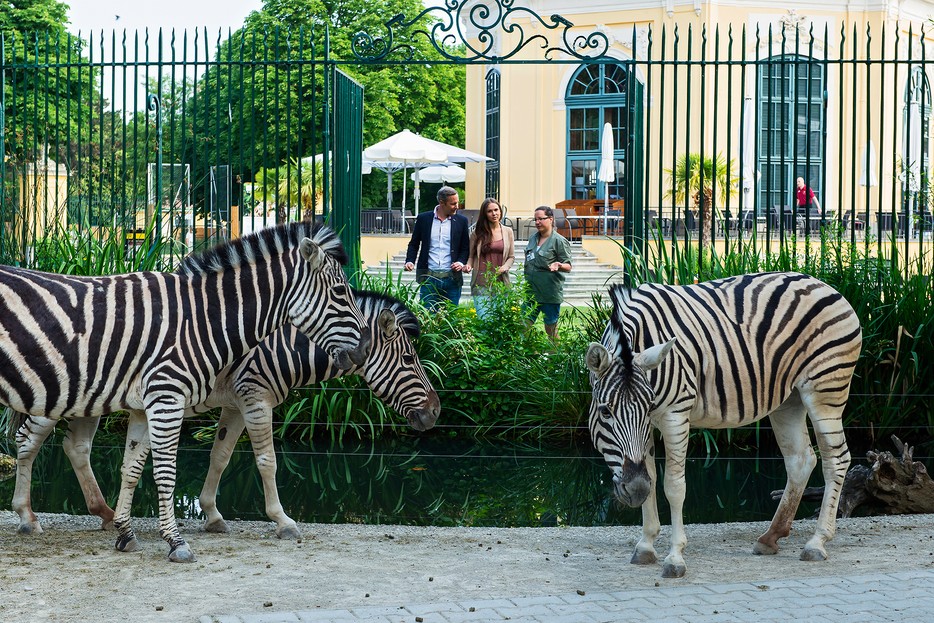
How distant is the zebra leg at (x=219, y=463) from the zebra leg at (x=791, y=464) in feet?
9.59

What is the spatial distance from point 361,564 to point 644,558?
1.41 meters

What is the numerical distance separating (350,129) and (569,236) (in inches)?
434

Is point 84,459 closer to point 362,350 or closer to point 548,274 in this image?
point 362,350

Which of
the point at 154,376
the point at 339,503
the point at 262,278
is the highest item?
the point at 262,278

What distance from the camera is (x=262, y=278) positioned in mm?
5828

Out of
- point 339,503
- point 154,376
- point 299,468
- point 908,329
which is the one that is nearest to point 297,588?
point 154,376

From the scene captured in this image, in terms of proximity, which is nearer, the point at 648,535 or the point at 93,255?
Result: the point at 648,535

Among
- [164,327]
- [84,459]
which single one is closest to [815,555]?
[164,327]

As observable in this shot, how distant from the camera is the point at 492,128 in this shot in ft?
93.4

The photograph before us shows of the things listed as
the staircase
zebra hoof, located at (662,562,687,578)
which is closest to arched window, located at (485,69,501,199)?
the staircase

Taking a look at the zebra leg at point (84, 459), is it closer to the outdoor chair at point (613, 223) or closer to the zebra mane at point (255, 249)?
the zebra mane at point (255, 249)

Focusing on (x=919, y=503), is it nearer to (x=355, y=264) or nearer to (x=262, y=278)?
(x=262, y=278)

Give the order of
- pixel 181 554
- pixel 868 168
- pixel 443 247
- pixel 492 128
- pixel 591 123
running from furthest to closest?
1. pixel 492 128
2. pixel 591 123
3. pixel 443 247
4. pixel 868 168
5. pixel 181 554

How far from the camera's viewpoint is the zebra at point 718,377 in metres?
5.26
